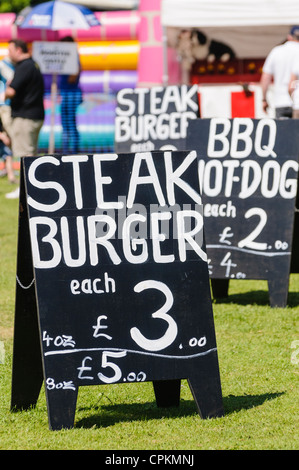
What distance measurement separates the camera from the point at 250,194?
285 inches

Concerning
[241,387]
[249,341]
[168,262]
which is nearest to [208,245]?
[249,341]

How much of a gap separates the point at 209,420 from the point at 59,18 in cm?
1370

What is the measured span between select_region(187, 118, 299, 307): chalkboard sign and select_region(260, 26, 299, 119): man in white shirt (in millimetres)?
4522

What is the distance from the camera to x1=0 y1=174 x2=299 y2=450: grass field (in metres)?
4.23

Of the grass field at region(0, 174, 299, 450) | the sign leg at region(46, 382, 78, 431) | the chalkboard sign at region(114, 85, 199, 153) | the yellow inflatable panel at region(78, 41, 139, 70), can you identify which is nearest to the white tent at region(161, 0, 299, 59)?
the yellow inflatable panel at region(78, 41, 139, 70)

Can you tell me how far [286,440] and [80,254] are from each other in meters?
1.25

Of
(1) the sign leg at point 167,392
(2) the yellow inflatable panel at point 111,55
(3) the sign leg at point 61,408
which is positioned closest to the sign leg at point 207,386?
(1) the sign leg at point 167,392

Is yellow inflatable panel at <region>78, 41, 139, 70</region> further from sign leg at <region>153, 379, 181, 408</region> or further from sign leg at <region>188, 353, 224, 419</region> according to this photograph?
sign leg at <region>188, 353, 224, 419</region>

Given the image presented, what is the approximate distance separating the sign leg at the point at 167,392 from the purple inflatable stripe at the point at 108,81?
13358 mm

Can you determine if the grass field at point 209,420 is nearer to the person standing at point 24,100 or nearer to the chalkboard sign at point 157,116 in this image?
the chalkboard sign at point 157,116

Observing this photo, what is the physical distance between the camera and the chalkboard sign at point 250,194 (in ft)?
23.5

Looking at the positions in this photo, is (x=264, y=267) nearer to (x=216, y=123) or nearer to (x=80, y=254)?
(x=216, y=123)

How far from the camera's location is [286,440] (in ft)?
13.9

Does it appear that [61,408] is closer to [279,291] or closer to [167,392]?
[167,392]
